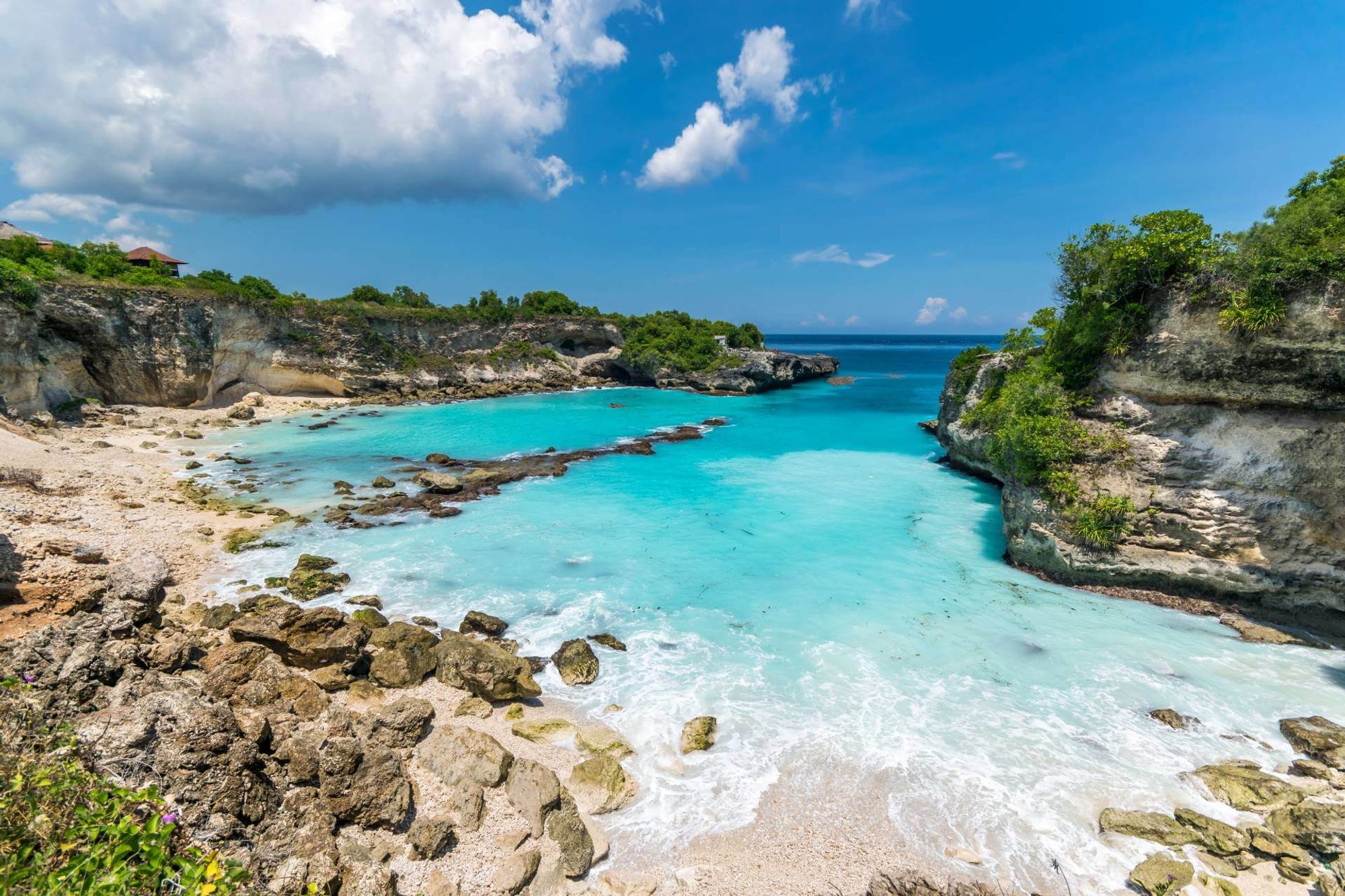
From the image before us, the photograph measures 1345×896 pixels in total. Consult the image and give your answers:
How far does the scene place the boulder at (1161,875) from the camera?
20.9ft

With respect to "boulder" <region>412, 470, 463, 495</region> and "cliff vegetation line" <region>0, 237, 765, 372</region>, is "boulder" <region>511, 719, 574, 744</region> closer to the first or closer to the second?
"boulder" <region>412, 470, 463, 495</region>

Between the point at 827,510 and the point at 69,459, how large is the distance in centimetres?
2810

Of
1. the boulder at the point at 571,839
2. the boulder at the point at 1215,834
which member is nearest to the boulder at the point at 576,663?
the boulder at the point at 571,839

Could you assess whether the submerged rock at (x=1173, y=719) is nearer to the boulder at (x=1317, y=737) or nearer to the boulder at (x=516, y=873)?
the boulder at (x=1317, y=737)

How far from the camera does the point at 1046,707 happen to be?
32.1 ft

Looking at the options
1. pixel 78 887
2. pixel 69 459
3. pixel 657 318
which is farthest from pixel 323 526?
pixel 657 318

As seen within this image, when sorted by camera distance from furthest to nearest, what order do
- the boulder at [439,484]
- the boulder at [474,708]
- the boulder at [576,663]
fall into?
the boulder at [439,484]
the boulder at [576,663]
the boulder at [474,708]

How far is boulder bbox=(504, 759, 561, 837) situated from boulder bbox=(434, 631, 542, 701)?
1.91m

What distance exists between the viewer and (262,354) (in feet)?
136

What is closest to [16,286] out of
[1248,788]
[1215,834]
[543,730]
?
[543,730]

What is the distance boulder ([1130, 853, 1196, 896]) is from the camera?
6375 millimetres

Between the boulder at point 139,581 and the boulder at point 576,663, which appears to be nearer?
the boulder at point 139,581

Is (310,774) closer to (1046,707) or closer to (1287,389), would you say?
(1046,707)

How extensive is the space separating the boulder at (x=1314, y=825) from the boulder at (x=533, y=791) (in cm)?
944
